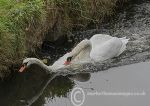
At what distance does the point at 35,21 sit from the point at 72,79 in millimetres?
1640

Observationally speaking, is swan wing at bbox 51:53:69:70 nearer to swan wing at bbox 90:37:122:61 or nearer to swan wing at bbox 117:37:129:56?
swan wing at bbox 90:37:122:61

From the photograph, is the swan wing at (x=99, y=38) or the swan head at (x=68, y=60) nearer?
the swan head at (x=68, y=60)

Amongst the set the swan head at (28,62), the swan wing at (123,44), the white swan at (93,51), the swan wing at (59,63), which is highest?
the swan wing at (123,44)

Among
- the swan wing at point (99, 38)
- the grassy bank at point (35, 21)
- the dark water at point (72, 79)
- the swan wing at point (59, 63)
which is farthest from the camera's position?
the swan wing at point (99, 38)

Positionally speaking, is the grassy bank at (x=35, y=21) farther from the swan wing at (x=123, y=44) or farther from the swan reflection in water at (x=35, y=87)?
the swan wing at (x=123, y=44)

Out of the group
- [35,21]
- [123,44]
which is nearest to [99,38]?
[123,44]

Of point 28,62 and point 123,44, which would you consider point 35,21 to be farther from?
point 123,44

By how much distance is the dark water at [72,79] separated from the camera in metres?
10.7

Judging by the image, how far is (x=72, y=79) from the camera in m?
11.5

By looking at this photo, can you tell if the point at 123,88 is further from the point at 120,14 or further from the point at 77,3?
the point at 120,14

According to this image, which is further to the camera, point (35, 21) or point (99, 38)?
point (99, 38)

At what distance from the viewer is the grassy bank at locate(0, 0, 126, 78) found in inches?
434

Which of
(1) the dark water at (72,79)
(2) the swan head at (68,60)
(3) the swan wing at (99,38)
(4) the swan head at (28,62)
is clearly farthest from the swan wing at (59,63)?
(3) the swan wing at (99,38)

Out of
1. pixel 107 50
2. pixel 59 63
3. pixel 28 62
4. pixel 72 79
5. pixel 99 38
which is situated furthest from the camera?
pixel 99 38
